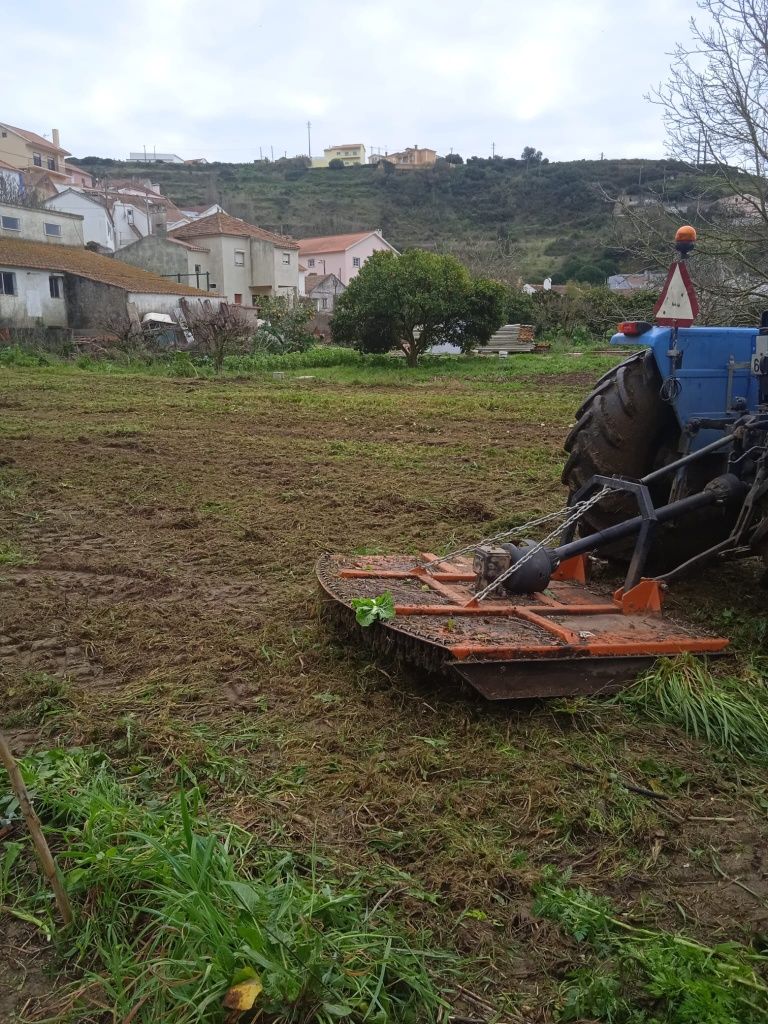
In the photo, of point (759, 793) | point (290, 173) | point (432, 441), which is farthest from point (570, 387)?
point (290, 173)

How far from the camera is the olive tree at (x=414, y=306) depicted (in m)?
21.0

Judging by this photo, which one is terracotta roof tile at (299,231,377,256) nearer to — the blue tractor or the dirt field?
the dirt field

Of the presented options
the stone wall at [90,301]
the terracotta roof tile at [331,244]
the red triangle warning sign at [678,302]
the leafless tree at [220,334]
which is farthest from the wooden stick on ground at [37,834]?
the terracotta roof tile at [331,244]

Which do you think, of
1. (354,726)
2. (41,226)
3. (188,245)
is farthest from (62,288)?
(354,726)

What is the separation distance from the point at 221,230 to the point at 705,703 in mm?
44887

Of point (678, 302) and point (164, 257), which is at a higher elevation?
point (164, 257)

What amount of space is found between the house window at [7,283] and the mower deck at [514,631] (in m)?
29.8

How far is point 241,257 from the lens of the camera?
151ft

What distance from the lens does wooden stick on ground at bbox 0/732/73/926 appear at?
1.92m

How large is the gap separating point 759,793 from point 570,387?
1413cm

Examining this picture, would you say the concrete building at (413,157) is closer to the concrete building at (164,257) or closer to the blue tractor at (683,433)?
the concrete building at (164,257)

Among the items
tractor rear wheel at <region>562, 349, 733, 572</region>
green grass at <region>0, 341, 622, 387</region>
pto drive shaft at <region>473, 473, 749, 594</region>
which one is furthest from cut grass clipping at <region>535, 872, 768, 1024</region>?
green grass at <region>0, 341, 622, 387</region>

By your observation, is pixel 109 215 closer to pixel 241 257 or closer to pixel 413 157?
pixel 241 257

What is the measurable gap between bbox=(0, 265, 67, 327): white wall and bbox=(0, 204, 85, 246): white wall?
5341 millimetres
